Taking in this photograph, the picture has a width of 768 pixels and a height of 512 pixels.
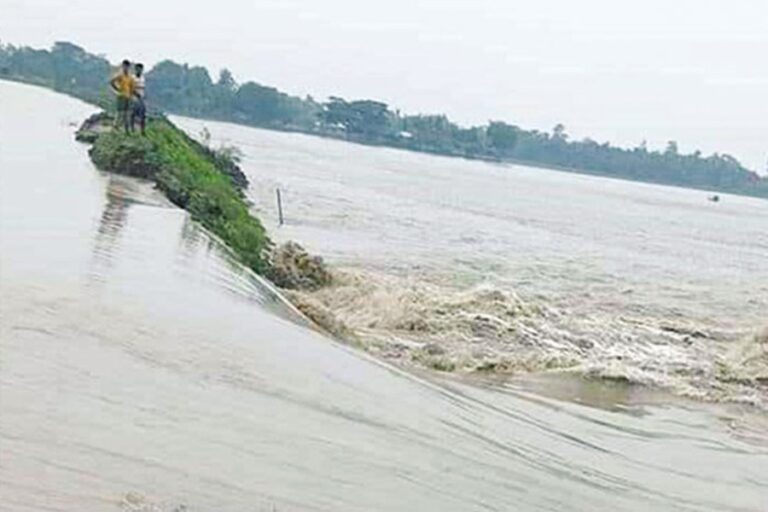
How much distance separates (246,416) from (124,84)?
15.6 meters

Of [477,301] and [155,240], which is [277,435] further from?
[477,301]

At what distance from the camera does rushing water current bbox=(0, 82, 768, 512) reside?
5.30 m

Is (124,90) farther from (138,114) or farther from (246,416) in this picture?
(246,416)

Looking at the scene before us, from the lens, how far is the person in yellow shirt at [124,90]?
20875mm

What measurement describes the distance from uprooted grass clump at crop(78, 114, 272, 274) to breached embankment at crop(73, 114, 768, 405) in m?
0.04

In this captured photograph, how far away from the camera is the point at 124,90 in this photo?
2144 cm

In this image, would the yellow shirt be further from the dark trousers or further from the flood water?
the flood water

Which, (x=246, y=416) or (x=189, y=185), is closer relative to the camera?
(x=246, y=416)

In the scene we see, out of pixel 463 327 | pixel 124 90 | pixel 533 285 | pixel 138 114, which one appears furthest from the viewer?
pixel 533 285

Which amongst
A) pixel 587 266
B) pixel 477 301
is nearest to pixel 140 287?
pixel 477 301

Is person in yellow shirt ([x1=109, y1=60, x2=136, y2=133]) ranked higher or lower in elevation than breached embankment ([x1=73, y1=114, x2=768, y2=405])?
higher

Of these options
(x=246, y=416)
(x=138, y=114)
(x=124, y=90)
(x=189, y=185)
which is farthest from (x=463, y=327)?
(x=138, y=114)

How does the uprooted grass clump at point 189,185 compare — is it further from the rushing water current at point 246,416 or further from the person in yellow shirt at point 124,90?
the rushing water current at point 246,416

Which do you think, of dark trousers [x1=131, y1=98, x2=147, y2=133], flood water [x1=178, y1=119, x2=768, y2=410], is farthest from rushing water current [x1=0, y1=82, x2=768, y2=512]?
dark trousers [x1=131, y1=98, x2=147, y2=133]
